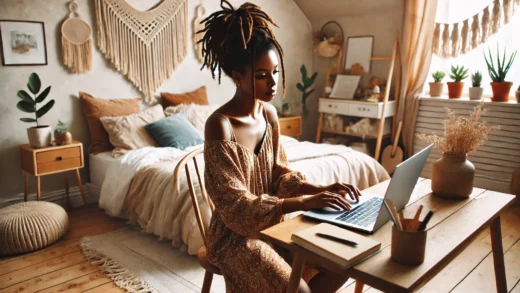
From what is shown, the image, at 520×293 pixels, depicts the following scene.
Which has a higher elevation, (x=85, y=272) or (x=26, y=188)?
(x=26, y=188)

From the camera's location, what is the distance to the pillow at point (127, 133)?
3.11 meters

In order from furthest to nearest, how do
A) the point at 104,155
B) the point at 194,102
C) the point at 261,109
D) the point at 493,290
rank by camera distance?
1. the point at 194,102
2. the point at 104,155
3. the point at 493,290
4. the point at 261,109

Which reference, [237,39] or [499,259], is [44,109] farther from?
[499,259]

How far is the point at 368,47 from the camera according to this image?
4328mm

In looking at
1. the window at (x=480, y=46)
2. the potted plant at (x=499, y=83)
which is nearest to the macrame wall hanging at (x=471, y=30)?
the window at (x=480, y=46)

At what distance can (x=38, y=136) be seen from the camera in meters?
2.81

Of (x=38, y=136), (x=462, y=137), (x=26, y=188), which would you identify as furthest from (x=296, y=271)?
(x=26, y=188)

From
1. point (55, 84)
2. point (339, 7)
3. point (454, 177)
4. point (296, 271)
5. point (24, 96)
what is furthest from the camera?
point (339, 7)

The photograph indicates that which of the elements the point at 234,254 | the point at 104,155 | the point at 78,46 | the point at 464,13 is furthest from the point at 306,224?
the point at 464,13

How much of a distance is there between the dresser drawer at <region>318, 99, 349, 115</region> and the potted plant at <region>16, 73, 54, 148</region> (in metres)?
2.64

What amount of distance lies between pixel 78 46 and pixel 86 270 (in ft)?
5.88

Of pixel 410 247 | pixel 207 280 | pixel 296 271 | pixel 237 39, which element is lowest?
pixel 207 280

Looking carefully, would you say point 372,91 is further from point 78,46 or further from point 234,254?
point 234,254

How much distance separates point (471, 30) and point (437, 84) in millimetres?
536
